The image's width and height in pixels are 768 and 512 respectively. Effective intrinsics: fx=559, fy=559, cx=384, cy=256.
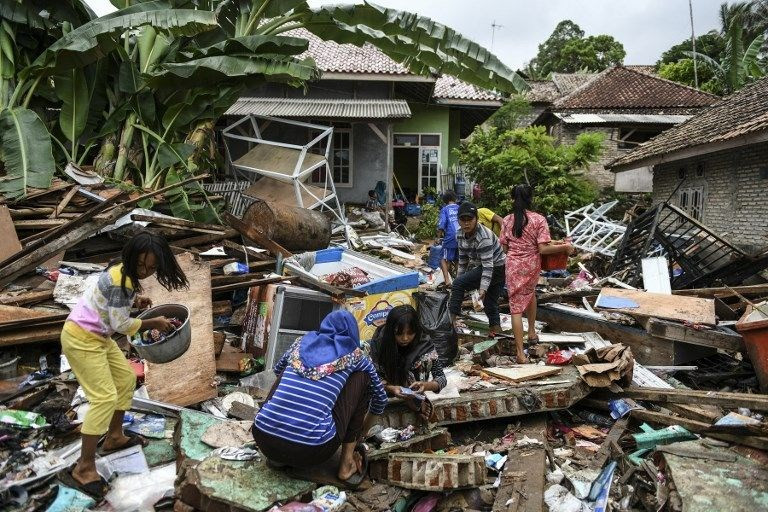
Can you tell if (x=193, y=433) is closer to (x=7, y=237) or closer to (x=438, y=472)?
(x=438, y=472)

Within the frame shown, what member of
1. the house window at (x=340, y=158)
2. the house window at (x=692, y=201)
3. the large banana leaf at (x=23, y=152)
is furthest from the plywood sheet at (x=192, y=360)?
the house window at (x=692, y=201)

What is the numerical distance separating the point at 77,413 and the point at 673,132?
48.3 feet

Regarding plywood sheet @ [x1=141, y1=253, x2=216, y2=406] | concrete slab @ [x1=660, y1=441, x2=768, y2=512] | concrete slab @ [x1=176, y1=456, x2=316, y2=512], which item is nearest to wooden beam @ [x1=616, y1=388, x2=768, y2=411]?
concrete slab @ [x1=660, y1=441, x2=768, y2=512]

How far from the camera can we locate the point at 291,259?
21.2 ft

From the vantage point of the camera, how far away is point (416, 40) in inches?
332

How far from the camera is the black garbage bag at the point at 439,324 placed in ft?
16.4

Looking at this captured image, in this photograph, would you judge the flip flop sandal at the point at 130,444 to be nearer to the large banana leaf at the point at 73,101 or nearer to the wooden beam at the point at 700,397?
the wooden beam at the point at 700,397

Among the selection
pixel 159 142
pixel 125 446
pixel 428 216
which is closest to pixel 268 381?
pixel 125 446

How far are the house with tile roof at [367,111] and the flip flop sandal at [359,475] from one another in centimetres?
1003

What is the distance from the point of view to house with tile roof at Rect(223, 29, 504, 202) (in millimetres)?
13391

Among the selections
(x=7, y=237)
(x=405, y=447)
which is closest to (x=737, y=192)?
(x=405, y=447)

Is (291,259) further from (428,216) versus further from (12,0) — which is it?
(428,216)

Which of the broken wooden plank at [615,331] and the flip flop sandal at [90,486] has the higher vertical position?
the broken wooden plank at [615,331]

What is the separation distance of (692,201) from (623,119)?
23.9 feet
